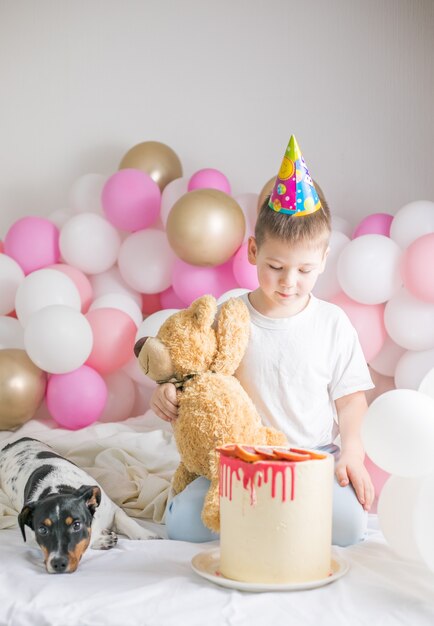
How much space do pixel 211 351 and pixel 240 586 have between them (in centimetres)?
57

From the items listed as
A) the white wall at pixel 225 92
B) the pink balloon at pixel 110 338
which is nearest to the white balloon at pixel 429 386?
the pink balloon at pixel 110 338

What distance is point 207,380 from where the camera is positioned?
189 cm

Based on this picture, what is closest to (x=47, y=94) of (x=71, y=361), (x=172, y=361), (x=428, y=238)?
(x=71, y=361)

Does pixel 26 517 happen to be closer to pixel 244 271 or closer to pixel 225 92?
pixel 244 271

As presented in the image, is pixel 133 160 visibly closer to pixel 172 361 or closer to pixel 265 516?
pixel 172 361

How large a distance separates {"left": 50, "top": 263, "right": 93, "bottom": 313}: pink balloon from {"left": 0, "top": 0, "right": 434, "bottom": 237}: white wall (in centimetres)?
62

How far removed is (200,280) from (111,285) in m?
0.45

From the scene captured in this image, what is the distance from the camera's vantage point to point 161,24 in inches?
145

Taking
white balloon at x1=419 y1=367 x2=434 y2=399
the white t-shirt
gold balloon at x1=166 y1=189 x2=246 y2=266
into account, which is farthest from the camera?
gold balloon at x1=166 y1=189 x2=246 y2=266

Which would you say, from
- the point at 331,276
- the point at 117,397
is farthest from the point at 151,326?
the point at 331,276

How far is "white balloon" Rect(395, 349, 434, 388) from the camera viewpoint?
9.30 ft

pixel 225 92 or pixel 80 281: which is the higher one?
pixel 225 92

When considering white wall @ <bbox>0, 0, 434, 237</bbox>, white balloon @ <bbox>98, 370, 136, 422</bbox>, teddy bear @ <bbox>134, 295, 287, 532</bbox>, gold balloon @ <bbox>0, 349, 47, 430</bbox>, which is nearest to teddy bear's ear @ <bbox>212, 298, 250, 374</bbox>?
teddy bear @ <bbox>134, 295, 287, 532</bbox>

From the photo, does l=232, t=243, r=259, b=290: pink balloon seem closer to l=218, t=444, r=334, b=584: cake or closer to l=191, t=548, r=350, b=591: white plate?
l=191, t=548, r=350, b=591: white plate
